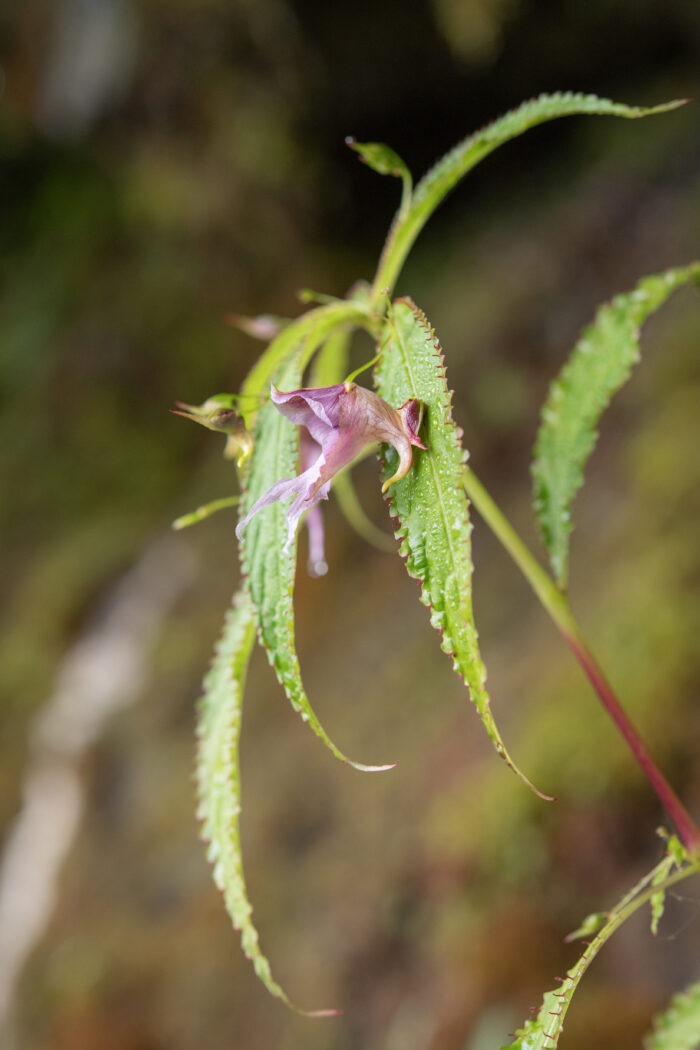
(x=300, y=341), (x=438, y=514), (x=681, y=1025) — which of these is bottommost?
(x=681, y=1025)

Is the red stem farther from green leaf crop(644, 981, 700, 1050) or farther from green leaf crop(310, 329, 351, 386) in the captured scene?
green leaf crop(310, 329, 351, 386)

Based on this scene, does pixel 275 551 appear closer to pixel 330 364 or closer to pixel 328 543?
pixel 330 364

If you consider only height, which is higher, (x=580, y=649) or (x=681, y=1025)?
(x=580, y=649)

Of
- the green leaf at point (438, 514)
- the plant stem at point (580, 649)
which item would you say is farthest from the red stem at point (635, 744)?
the green leaf at point (438, 514)

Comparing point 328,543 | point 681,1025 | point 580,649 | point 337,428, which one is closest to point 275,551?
point 337,428

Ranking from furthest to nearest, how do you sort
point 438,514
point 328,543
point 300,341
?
point 328,543 < point 300,341 < point 438,514

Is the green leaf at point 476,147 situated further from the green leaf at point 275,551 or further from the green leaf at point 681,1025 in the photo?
the green leaf at point 681,1025

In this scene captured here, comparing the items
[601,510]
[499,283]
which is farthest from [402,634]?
[499,283]

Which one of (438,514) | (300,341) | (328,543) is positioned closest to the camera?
(438,514)
